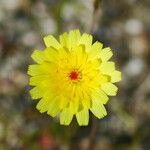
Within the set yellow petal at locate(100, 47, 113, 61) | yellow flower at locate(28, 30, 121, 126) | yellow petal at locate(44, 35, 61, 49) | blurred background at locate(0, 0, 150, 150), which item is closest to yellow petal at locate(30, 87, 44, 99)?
yellow flower at locate(28, 30, 121, 126)

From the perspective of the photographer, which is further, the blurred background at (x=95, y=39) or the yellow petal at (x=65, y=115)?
the blurred background at (x=95, y=39)

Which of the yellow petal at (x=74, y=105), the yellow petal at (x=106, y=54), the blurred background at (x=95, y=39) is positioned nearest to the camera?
the yellow petal at (x=74, y=105)

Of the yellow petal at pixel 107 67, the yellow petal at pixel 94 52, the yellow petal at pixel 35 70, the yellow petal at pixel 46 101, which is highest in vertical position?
the yellow petal at pixel 94 52

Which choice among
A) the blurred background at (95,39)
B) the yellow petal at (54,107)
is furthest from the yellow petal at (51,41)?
the blurred background at (95,39)

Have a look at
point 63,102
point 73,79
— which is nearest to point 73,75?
point 73,79

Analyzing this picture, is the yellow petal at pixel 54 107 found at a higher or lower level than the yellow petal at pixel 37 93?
lower

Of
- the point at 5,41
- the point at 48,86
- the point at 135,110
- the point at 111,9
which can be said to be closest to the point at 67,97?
the point at 48,86

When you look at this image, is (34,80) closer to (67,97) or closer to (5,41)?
(67,97)

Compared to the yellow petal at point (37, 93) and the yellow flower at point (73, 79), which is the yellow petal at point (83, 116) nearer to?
the yellow flower at point (73, 79)
